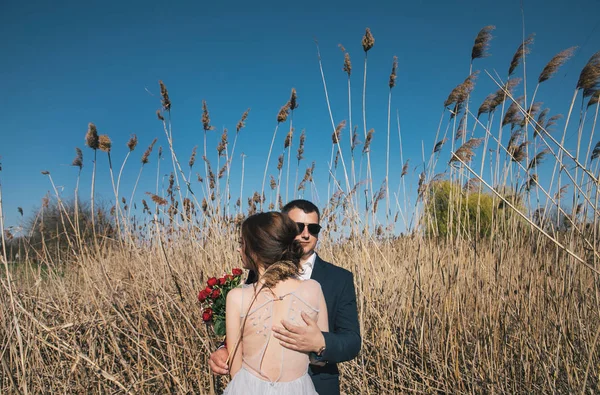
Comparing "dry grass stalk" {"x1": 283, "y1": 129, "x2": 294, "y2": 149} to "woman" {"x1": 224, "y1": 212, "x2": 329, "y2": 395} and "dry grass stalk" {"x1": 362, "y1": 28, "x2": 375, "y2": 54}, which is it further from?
"woman" {"x1": 224, "y1": 212, "x2": 329, "y2": 395}

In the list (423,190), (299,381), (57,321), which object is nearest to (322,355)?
(299,381)

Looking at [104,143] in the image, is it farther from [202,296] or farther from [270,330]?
[270,330]

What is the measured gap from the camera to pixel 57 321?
3516 mm

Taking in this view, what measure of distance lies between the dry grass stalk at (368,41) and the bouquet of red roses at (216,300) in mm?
2074

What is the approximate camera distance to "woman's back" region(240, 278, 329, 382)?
1477 mm

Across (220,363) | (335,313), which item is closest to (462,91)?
(335,313)

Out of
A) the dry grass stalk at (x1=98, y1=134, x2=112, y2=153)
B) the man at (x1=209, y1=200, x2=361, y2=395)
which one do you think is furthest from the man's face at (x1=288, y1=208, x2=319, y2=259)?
the dry grass stalk at (x1=98, y1=134, x2=112, y2=153)

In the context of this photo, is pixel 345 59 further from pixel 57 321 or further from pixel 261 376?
pixel 57 321

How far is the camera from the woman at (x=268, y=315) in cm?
147

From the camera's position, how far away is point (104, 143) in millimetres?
2523

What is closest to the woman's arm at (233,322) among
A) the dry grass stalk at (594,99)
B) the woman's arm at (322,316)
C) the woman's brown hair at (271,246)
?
the woman's brown hair at (271,246)

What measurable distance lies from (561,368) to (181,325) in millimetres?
2671

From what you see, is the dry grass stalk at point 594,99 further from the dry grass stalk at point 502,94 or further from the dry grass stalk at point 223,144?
the dry grass stalk at point 223,144

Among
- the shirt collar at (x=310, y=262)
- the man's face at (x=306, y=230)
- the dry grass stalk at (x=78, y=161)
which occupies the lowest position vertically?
the shirt collar at (x=310, y=262)
